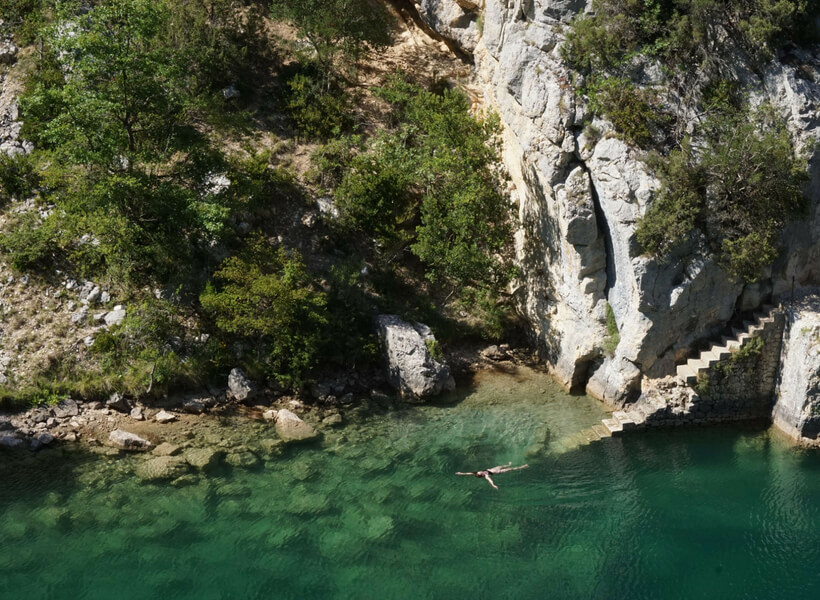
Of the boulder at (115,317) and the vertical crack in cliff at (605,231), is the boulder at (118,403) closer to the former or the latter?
the boulder at (115,317)

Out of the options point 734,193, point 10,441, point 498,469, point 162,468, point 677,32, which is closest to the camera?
point 162,468

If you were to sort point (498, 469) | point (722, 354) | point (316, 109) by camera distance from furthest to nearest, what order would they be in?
point (316, 109), point (722, 354), point (498, 469)

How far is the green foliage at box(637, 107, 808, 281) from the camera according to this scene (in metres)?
18.6

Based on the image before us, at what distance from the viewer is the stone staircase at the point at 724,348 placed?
19.6 metres

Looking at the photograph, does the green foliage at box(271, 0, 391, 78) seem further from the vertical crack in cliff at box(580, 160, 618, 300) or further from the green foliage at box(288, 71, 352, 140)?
the vertical crack in cliff at box(580, 160, 618, 300)

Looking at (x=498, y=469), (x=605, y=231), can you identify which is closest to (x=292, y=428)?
(x=498, y=469)

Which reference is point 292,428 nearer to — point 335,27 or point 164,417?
point 164,417

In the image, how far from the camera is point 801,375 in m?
18.9

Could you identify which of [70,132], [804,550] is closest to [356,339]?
[70,132]

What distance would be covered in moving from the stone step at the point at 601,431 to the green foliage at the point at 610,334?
2.26m

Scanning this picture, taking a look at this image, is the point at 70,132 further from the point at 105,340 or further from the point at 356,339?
the point at 356,339

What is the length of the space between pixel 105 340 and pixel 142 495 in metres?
5.39

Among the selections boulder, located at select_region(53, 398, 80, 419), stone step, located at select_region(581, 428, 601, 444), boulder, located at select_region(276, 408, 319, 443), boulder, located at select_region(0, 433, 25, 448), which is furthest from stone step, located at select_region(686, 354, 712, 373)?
boulder, located at select_region(0, 433, 25, 448)

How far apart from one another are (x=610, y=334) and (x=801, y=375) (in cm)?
509
